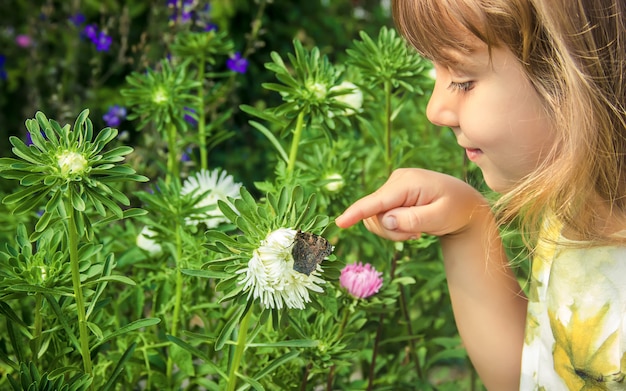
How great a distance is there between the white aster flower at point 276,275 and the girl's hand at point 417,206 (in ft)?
0.66

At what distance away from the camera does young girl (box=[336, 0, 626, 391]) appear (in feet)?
3.95

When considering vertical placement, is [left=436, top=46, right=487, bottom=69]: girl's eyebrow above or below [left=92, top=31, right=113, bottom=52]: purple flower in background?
below

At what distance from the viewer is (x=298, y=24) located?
14.2 ft

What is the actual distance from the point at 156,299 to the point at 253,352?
211mm

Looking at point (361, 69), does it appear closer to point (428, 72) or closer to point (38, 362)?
point (428, 72)

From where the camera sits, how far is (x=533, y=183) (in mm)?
1251

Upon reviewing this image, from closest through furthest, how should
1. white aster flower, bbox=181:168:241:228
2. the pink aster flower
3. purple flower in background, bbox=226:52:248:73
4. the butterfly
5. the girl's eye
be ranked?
the butterfly, the girl's eye, the pink aster flower, white aster flower, bbox=181:168:241:228, purple flower in background, bbox=226:52:248:73

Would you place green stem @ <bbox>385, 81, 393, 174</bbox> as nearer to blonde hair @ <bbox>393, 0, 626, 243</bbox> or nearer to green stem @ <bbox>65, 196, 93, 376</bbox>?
blonde hair @ <bbox>393, 0, 626, 243</bbox>

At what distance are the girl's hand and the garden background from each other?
82mm

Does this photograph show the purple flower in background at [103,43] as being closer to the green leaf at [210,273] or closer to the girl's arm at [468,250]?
the girl's arm at [468,250]

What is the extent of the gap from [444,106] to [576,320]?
41 cm

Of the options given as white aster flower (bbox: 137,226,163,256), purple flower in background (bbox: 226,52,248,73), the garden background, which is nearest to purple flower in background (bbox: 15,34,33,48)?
the garden background

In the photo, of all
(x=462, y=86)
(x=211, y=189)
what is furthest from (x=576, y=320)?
(x=211, y=189)

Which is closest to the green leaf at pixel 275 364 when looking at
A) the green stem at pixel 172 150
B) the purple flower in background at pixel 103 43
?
the green stem at pixel 172 150
